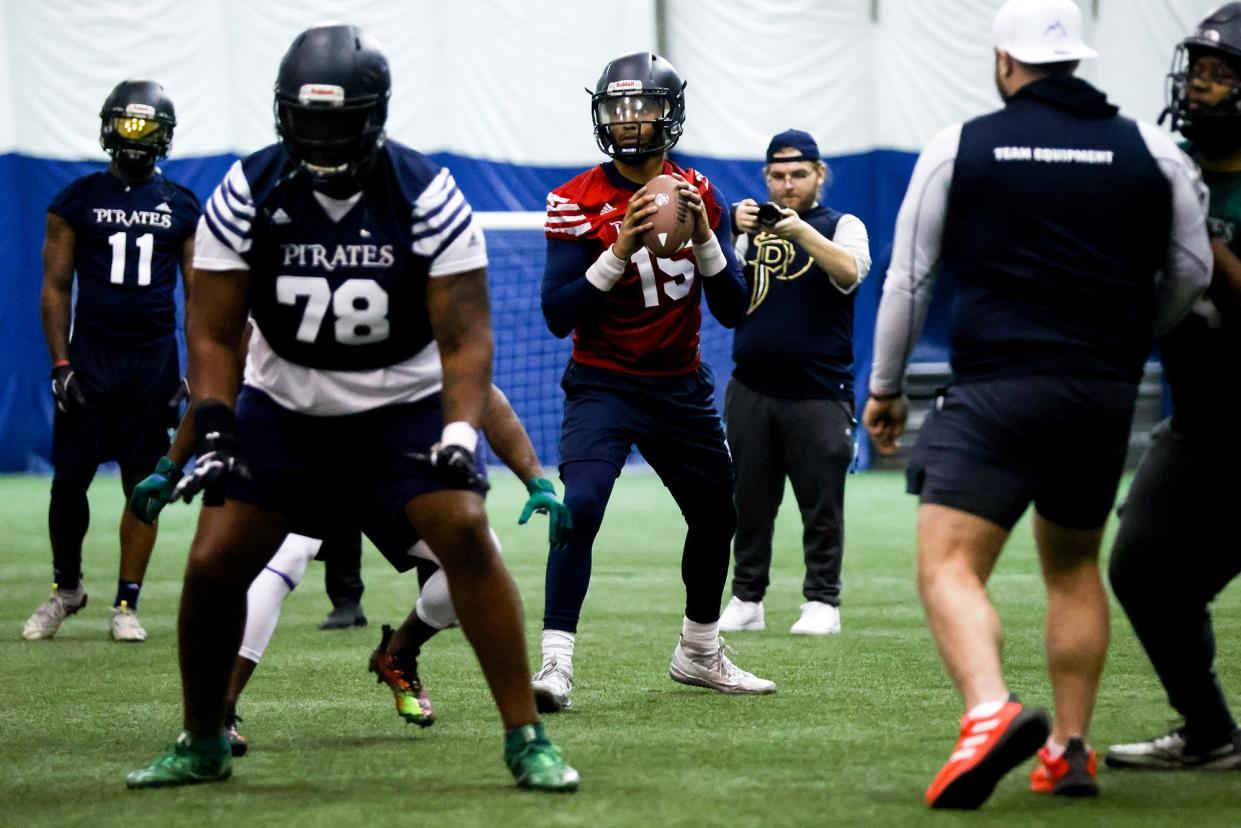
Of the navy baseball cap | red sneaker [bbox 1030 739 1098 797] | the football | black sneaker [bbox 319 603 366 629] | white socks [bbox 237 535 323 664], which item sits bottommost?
black sneaker [bbox 319 603 366 629]

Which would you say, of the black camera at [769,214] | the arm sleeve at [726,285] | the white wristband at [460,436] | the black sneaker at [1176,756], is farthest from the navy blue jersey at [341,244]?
the black camera at [769,214]

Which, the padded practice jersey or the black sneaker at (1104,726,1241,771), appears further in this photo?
the black sneaker at (1104,726,1241,771)

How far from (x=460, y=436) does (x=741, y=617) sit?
3.99m

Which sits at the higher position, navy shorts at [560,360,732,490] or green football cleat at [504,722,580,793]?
navy shorts at [560,360,732,490]

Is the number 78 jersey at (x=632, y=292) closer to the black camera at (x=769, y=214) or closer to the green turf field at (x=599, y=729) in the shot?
the black camera at (x=769, y=214)

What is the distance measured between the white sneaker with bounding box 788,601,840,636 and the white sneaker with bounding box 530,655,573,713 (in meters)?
2.17

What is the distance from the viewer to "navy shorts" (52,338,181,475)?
7.91 metres

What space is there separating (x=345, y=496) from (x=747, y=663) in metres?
2.81

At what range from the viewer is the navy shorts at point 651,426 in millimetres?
5809

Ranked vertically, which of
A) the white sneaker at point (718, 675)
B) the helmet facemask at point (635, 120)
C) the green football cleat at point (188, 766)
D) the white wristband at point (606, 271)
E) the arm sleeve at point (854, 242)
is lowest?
the white sneaker at point (718, 675)

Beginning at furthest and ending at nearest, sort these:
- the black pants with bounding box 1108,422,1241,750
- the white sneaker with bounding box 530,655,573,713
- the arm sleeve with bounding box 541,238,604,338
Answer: the arm sleeve with bounding box 541,238,604,338
the white sneaker with bounding box 530,655,573,713
the black pants with bounding box 1108,422,1241,750

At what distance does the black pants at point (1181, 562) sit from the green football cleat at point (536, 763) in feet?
5.04

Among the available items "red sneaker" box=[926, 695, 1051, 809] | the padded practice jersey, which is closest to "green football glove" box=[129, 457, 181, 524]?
the padded practice jersey

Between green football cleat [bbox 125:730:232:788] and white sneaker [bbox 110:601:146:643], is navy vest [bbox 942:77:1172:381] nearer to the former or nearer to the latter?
green football cleat [bbox 125:730:232:788]
